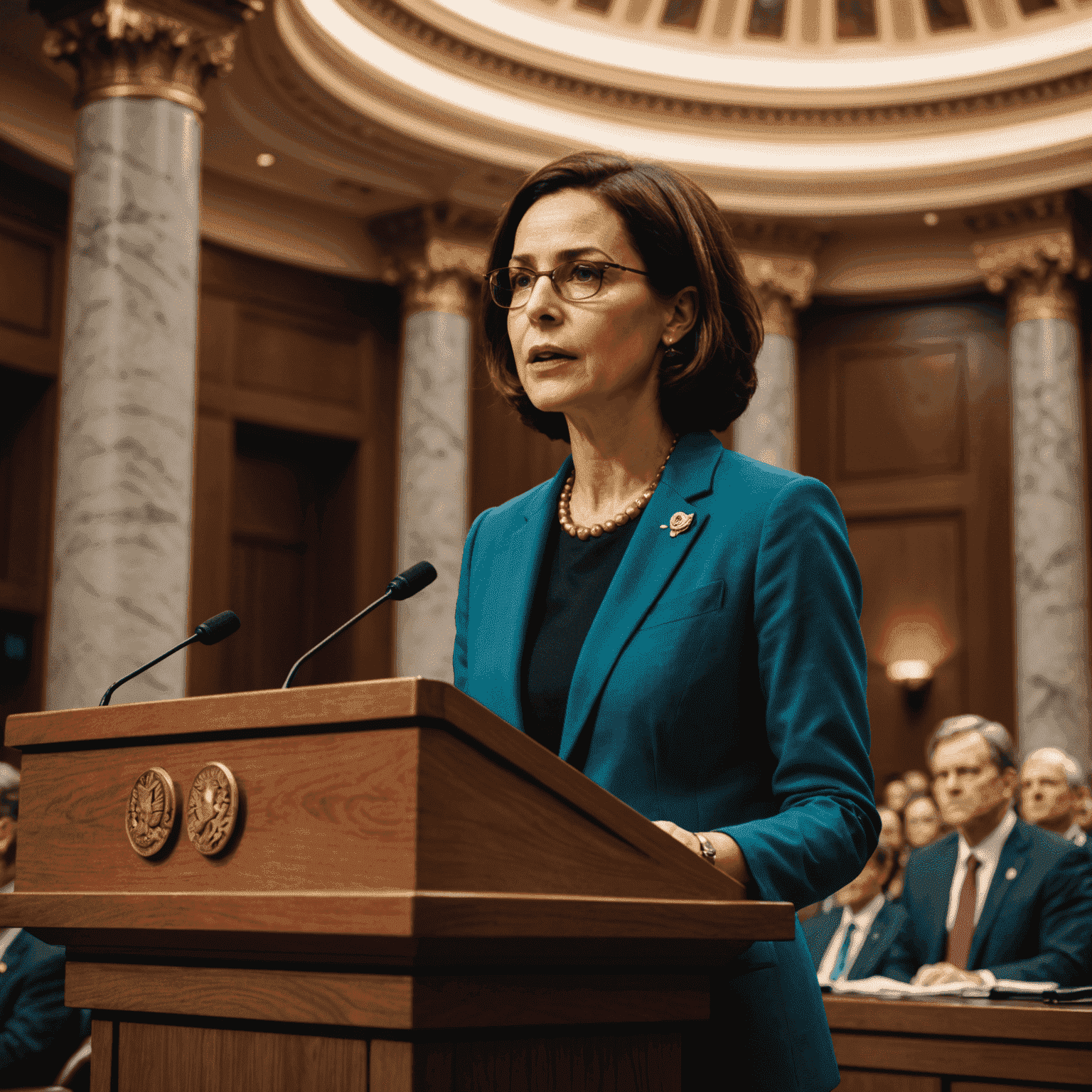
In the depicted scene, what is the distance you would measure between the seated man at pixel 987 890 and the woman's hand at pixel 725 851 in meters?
3.20

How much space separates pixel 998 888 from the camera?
491cm

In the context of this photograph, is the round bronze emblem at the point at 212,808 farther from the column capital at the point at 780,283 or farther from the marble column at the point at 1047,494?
the column capital at the point at 780,283

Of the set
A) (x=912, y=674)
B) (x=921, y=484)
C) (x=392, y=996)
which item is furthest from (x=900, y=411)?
(x=392, y=996)

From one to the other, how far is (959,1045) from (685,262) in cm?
250

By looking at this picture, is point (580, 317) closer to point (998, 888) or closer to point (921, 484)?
point (998, 888)

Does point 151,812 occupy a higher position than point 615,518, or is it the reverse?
point 615,518

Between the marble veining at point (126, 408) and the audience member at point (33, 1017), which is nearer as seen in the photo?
the audience member at point (33, 1017)

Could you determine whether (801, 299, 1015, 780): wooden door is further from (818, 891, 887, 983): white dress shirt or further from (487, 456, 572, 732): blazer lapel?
(487, 456, 572, 732): blazer lapel

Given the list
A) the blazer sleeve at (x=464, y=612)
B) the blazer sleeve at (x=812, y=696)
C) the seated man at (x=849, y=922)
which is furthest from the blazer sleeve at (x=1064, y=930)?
the blazer sleeve at (x=812, y=696)

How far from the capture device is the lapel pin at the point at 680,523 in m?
1.73

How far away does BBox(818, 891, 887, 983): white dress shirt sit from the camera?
6.14 m

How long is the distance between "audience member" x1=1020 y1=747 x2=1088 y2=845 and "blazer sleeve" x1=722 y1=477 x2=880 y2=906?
547 cm

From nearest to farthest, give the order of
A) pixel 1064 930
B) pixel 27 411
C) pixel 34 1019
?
1. pixel 34 1019
2. pixel 1064 930
3. pixel 27 411

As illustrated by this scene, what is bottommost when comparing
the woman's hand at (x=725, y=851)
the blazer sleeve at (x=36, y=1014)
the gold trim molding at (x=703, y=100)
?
the blazer sleeve at (x=36, y=1014)
